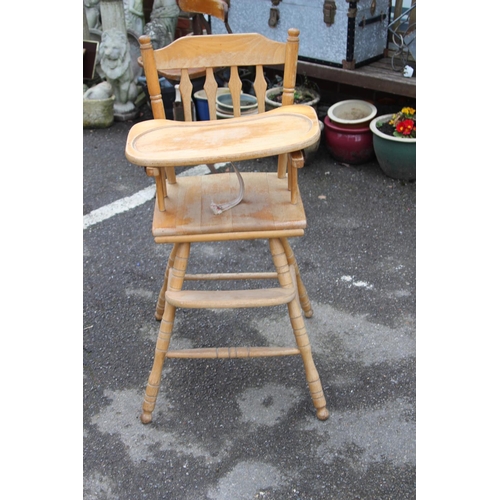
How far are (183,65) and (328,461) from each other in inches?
54.1

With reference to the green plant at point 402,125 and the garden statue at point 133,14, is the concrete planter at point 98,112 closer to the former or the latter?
the garden statue at point 133,14

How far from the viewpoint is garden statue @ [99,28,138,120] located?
14.8ft

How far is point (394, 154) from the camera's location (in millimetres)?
3623

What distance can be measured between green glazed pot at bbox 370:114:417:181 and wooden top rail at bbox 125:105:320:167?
1749 mm

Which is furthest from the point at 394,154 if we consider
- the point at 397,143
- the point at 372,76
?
the point at 372,76

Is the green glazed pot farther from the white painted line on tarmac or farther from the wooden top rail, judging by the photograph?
the wooden top rail

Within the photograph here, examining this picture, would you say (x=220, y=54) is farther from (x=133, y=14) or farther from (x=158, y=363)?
(x=133, y=14)

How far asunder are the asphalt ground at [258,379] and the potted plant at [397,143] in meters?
0.32

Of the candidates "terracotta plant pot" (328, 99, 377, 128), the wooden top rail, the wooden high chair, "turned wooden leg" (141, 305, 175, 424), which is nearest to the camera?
the wooden top rail

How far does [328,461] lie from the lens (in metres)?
1.95

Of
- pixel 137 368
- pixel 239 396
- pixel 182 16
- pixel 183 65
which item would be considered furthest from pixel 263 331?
pixel 182 16

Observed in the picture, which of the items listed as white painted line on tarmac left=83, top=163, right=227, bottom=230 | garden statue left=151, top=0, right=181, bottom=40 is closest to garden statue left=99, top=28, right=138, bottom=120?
garden statue left=151, top=0, right=181, bottom=40

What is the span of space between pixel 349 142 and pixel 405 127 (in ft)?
1.28

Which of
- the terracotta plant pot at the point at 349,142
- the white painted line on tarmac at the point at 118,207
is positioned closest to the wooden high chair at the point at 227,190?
the white painted line on tarmac at the point at 118,207
